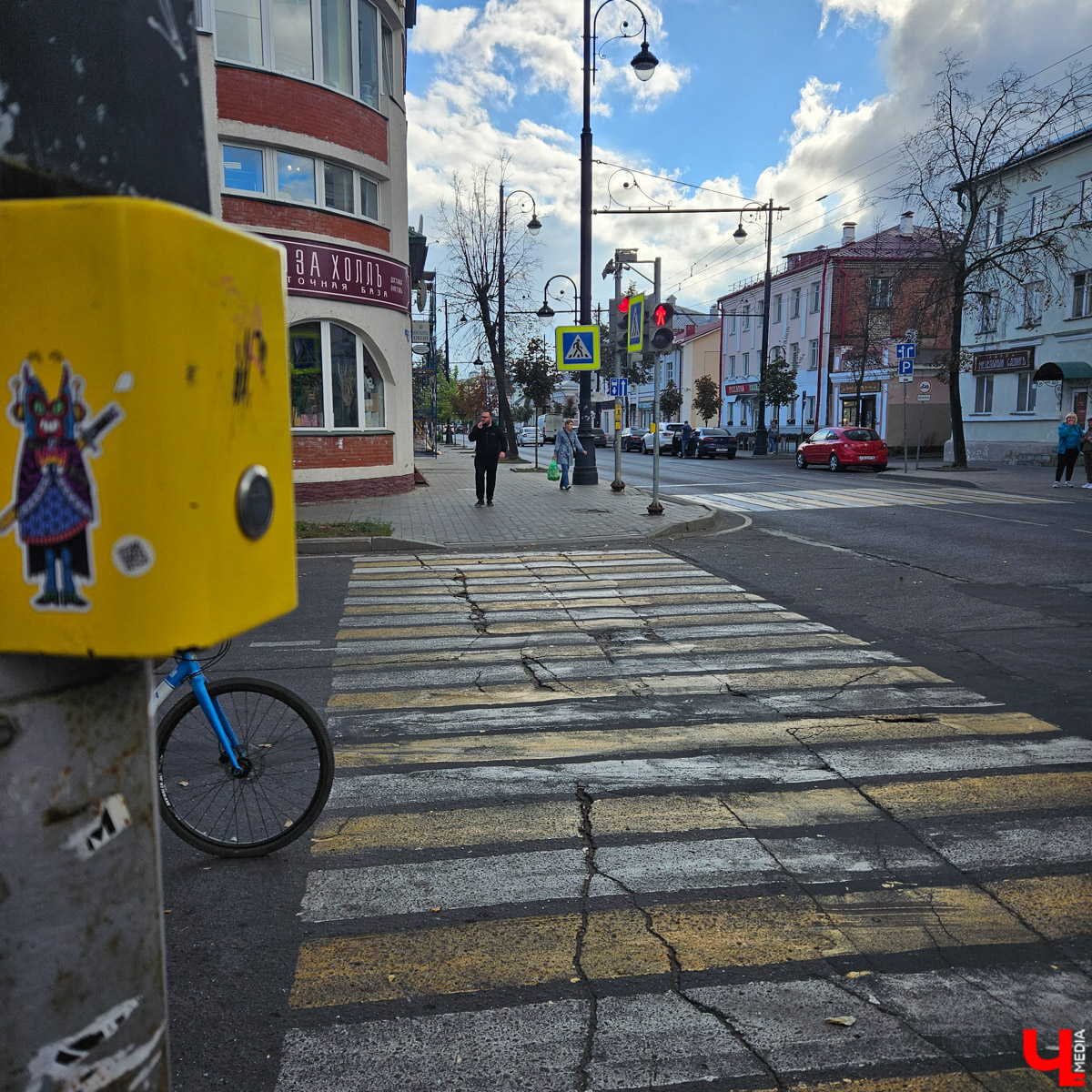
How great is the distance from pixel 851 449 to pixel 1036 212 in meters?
12.1

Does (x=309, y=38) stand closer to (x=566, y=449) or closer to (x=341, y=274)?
(x=341, y=274)

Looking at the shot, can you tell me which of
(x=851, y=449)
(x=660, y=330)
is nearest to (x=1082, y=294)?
(x=851, y=449)

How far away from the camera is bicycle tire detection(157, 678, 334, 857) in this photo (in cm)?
375

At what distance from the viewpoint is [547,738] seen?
500cm

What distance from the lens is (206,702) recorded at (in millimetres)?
3676

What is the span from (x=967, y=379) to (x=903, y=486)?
58.4 ft

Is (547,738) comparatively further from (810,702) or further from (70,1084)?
(70,1084)

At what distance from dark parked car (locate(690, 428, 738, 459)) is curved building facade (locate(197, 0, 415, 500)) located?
978 inches

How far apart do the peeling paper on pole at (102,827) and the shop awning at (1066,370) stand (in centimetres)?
3483

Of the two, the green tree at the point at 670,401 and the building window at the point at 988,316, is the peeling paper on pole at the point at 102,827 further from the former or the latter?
the green tree at the point at 670,401

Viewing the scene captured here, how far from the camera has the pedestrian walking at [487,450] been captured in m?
16.6

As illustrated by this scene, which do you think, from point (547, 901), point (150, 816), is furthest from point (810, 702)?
point (150, 816)

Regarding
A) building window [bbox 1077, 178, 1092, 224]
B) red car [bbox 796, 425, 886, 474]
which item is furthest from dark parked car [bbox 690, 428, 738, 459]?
building window [bbox 1077, 178, 1092, 224]

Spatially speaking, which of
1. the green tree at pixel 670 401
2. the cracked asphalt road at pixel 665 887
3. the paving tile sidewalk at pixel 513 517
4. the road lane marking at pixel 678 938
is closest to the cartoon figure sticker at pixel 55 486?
the cracked asphalt road at pixel 665 887
